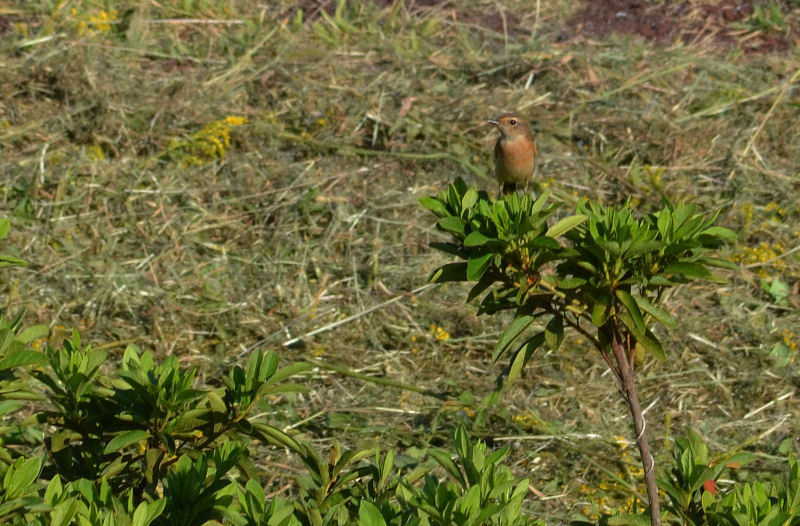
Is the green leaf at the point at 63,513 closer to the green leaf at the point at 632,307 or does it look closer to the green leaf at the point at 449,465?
the green leaf at the point at 449,465

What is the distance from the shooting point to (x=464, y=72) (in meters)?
6.66

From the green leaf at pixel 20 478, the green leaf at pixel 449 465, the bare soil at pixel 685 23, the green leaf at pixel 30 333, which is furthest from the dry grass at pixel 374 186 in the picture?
the green leaf at pixel 20 478

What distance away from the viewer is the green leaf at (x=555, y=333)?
218cm

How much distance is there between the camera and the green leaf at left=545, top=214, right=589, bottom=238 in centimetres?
217

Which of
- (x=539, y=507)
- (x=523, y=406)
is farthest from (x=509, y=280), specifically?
(x=523, y=406)

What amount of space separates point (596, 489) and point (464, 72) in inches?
132

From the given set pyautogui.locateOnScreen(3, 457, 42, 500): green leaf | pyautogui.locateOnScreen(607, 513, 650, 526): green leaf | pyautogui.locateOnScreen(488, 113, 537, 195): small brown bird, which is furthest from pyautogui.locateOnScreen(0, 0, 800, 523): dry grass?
pyautogui.locateOnScreen(3, 457, 42, 500): green leaf

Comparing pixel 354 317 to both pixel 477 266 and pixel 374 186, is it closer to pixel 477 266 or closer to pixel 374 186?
pixel 374 186

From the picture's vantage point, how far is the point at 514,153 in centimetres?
492

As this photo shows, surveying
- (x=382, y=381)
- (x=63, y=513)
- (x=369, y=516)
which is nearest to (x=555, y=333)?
(x=369, y=516)

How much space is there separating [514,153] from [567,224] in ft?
9.12

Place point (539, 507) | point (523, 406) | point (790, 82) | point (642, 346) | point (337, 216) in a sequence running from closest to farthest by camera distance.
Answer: point (642, 346) → point (539, 507) → point (523, 406) → point (337, 216) → point (790, 82)

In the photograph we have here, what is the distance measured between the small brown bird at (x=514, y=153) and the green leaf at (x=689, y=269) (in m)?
2.73

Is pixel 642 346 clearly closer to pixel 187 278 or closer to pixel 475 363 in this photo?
pixel 475 363
